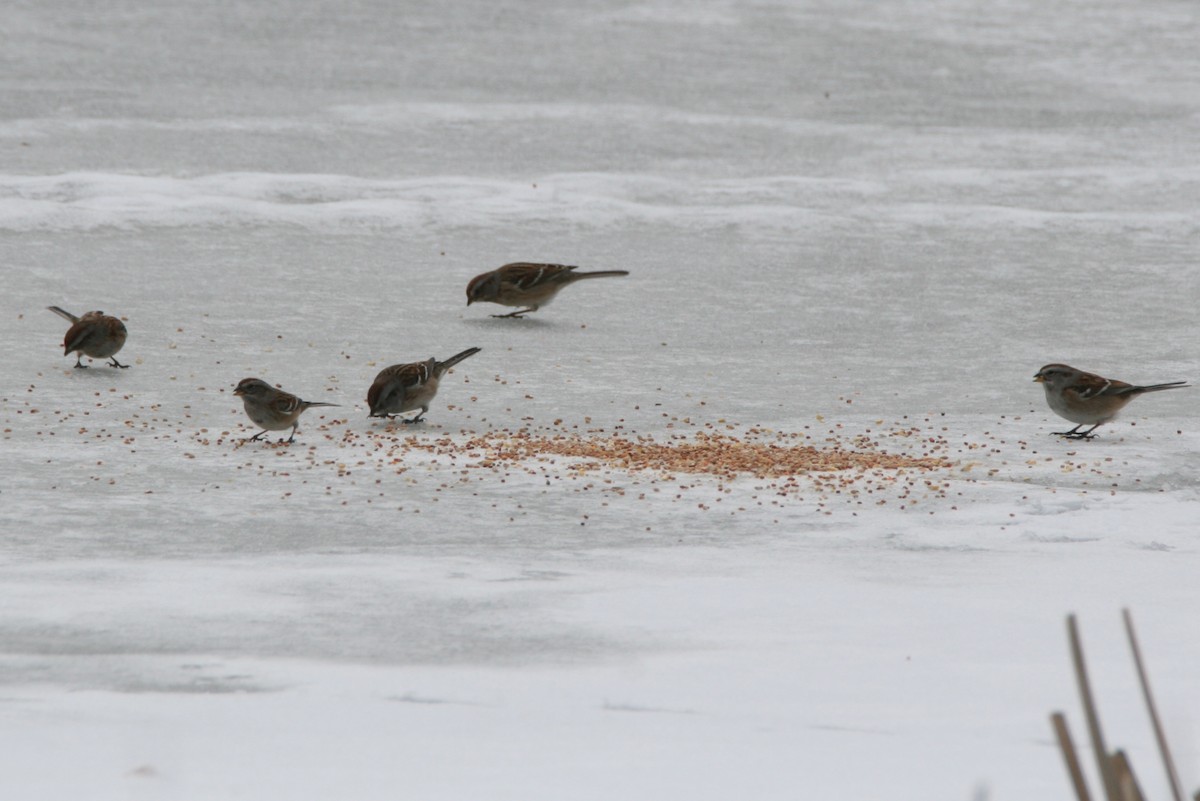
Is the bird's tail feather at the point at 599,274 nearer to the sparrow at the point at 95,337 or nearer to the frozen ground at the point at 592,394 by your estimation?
the frozen ground at the point at 592,394

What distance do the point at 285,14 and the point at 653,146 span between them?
6.55 m

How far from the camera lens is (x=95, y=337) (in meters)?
9.79

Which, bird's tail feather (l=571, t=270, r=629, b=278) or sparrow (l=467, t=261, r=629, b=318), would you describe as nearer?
sparrow (l=467, t=261, r=629, b=318)

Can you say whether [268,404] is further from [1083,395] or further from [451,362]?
[1083,395]

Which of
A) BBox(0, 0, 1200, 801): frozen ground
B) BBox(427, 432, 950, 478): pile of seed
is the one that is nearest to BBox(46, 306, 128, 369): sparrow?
BBox(0, 0, 1200, 801): frozen ground

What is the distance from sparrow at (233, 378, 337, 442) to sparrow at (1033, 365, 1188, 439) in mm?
3862

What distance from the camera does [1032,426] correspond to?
9203 mm

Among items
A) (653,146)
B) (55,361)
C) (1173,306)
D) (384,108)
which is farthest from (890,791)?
(384,108)

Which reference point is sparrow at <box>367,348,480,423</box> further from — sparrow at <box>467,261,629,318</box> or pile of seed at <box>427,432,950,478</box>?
sparrow at <box>467,261,629,318</box>

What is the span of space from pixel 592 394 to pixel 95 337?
2966 mm

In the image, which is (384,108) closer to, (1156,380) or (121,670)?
(1156,380)

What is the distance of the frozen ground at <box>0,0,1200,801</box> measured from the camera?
4.50 m

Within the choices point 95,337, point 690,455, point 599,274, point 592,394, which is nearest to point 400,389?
point 592,394

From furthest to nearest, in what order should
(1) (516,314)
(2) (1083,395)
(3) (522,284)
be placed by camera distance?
(1) (516,314) → (3) (522,284) → (2) (1083,395)
